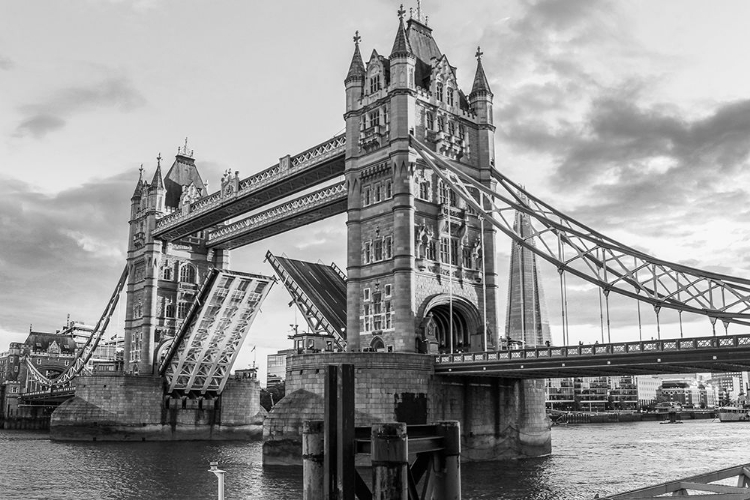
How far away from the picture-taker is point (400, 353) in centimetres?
4372

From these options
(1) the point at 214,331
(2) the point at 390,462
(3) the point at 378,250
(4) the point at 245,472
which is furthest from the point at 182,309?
(2) the point at 390,462

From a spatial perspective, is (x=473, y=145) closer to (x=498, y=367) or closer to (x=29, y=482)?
(x=498, y=367)

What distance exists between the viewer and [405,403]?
4312 centimetres

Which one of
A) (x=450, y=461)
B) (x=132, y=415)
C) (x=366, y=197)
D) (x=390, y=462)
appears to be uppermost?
(x=366, y=197)

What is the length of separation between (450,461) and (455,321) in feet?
117

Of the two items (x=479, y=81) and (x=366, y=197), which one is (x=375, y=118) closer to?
(x=366, y=197)

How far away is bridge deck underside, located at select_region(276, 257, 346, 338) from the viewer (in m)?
59.8

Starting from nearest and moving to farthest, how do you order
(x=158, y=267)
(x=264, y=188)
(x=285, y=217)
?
(x=264, y=188) → (x=285, y=217) → (x=158, y=267)

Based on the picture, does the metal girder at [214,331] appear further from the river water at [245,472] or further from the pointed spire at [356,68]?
the pointed spire at [356,68]

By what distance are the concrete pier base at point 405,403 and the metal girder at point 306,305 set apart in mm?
12651

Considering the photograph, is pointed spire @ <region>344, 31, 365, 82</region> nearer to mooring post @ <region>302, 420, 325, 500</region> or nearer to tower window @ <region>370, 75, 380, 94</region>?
tower window @ <region>370, 75, 380, 94</region>

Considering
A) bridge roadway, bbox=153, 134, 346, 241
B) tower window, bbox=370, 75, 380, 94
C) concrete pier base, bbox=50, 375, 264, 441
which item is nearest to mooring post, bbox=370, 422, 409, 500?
tower window, bbox=370, 75, 380, 94

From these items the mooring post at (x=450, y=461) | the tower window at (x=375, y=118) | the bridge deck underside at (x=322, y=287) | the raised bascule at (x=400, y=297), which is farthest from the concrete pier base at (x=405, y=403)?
the mooring post at (x=450, y=461)

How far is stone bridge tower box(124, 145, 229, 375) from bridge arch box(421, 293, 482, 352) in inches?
1258
